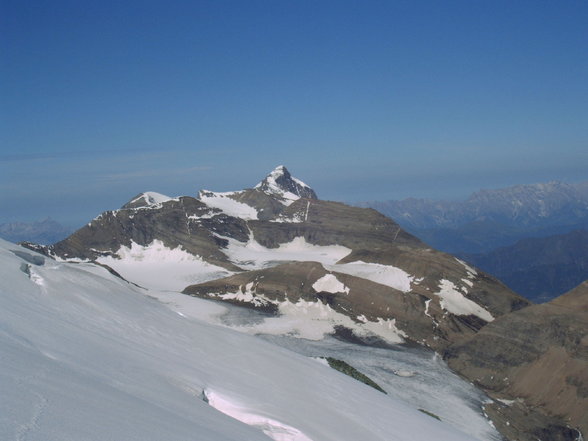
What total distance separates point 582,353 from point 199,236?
9454cm

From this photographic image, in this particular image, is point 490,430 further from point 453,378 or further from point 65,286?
point 65,286

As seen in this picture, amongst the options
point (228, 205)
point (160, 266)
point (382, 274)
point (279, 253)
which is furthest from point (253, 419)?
point (228, 205)

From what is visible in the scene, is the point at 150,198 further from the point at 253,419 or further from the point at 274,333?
the point at 253,419

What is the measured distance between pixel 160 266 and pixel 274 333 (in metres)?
64.8

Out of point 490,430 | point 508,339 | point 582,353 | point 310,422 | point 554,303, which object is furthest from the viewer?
point 554,303

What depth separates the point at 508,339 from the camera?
209 feet

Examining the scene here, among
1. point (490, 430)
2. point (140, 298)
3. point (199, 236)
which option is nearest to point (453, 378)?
point (490, 430)

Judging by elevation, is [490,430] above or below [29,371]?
below

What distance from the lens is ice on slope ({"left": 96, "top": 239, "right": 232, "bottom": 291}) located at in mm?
112000

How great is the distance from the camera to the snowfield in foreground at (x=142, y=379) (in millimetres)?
7840

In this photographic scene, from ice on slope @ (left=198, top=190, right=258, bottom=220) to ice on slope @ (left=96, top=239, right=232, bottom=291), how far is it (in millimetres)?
28490

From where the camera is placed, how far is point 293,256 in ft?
434

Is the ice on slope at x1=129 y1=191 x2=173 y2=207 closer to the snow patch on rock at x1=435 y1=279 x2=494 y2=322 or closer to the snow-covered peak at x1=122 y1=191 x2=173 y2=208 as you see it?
the snow-covered peak at x1=122 y1=191 x2=173 y2=208

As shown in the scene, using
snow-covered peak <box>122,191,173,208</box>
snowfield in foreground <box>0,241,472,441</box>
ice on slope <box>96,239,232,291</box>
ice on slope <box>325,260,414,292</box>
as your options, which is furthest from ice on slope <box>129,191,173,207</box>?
snowfield in foreground <box>0,241,472,441</box>
